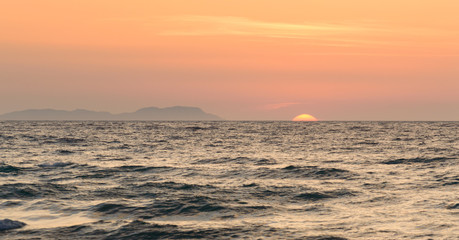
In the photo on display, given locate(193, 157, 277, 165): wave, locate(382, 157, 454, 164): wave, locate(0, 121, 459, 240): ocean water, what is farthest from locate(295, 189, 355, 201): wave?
locate(382, 157, 454, 164): wave

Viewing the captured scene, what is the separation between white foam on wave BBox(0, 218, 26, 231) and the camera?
17570mm

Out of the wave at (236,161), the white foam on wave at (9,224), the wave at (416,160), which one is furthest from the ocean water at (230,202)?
the wave at (236,161)

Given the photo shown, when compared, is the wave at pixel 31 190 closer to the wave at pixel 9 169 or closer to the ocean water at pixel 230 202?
the ocean water at pixel 230 202

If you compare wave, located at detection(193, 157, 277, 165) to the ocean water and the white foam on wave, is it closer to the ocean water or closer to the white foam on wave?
the ocean water

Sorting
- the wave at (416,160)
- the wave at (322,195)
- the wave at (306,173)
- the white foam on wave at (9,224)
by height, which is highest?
the wave at (416,160)

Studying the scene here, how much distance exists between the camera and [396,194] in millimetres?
24531

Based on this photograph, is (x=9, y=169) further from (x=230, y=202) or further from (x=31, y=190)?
(x=230, y=202)

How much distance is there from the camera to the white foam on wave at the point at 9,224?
1757 cm

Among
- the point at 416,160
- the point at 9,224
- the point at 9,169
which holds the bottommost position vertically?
the point at 9,224

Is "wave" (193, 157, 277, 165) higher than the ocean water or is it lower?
higher

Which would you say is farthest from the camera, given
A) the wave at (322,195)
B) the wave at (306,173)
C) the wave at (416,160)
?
the wave at (416,160)

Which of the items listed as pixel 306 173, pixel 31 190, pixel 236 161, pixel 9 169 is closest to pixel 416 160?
pixel 306 173

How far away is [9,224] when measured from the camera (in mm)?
17828

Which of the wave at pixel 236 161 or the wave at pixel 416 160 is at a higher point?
the wave at pixel 416 160
